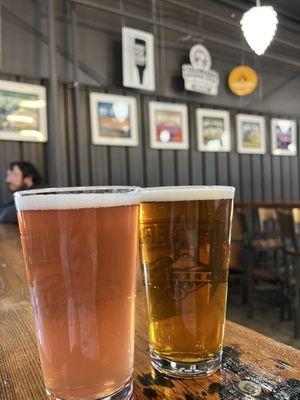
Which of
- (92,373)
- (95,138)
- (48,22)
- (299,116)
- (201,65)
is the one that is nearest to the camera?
(92,373)

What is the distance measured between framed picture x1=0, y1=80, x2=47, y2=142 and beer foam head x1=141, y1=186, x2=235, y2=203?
3.97m

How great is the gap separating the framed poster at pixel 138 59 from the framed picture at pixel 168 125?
1.34ft

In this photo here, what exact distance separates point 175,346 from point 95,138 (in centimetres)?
433

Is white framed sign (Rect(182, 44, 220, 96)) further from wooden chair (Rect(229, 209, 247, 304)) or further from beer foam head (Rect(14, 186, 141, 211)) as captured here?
beer foam head (Rect(14, 186, 141, 211))

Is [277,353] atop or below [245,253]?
atop

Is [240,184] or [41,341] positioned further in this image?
[240,184]

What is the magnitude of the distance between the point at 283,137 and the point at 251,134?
0.87 metres

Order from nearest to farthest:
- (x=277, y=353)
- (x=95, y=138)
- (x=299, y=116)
A: 1. (x=277, y=353)
2. (x=95, y=138)
3. (x=299, y=116)

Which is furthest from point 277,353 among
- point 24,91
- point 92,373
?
point 24,91

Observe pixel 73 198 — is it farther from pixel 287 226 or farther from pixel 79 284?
pixel 287 226

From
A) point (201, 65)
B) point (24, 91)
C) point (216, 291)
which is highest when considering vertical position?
point (201, 65)

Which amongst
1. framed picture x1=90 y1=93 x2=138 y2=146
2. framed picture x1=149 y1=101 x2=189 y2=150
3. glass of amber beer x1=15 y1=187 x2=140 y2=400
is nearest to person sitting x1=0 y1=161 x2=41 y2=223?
framed picture x1=90 y1=93 x2=138 y2=146

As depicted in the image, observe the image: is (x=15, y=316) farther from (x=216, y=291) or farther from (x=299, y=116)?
(x=299, y=116)

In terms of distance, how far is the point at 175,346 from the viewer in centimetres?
46
